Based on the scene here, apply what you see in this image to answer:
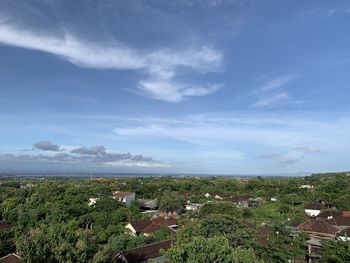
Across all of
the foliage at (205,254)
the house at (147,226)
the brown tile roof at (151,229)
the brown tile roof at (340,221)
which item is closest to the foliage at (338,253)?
the foliage at (205,254)

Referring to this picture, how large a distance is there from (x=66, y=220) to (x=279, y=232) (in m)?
22.8

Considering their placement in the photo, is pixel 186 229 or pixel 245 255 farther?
pixel 186 229

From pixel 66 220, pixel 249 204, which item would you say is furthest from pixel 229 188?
pixel 66 220

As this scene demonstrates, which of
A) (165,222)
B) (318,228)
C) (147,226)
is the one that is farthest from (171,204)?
(318,228)

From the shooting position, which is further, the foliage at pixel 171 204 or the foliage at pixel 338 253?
the foliage at pixel 171 204

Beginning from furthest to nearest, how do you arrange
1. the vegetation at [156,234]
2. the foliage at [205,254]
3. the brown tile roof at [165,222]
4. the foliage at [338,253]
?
the brown tile roof at [165,222] < the foliage at [338,253] < the vegetation at [156,234] < the foliage at [205,254]

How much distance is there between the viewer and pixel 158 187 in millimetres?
76688

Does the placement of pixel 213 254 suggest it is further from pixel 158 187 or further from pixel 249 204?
pixel 158 187

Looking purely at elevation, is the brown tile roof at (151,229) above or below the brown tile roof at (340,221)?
below

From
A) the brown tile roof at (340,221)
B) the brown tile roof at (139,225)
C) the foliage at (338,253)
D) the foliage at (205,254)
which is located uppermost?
the foliage at (205,254)

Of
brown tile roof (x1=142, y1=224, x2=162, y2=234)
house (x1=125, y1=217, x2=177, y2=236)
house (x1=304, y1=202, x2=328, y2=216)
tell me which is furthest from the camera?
house (x1=304, y1=202, x2=328, y2=216)

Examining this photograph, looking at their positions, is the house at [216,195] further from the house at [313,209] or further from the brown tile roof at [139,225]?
the brown tile roof at [139,225]

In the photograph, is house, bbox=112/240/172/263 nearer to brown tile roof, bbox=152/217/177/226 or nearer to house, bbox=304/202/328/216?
brown tile roof, bbox=152/217/177/226

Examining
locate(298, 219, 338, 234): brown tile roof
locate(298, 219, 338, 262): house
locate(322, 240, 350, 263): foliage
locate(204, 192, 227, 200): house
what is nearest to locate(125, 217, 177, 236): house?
locate(298, 219, 338, 234): brown tile roof
